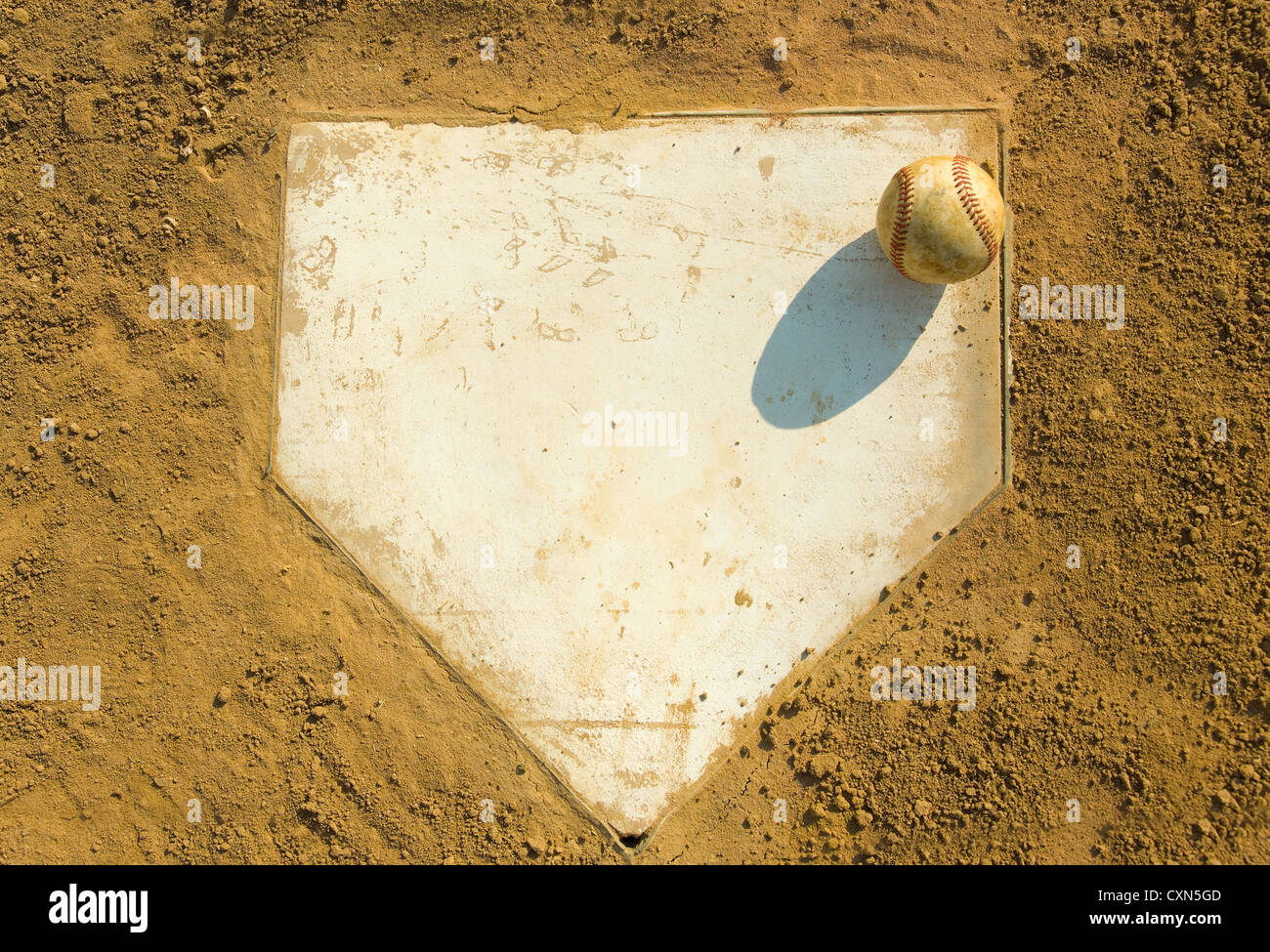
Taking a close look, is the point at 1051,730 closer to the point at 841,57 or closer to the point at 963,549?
the point at 963,549

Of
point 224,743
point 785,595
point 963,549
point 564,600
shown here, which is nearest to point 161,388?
point 224,743

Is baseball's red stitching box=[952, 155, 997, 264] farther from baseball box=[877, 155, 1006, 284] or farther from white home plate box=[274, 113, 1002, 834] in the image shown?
white home plate box=[274, 113, 1002, 834]

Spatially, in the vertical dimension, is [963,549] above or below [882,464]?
below

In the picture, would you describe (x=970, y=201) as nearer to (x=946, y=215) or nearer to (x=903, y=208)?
(x=946, y=215)

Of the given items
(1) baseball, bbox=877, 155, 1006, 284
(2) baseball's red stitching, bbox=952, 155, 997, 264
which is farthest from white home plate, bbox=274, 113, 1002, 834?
(2) baseball's red stitching, bbox=952, 155, 997, 264

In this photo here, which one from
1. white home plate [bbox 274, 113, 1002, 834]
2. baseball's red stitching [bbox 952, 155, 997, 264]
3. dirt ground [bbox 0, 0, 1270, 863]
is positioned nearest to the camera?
baseball's red stitching [bbox 952, 155, 997, 264]
